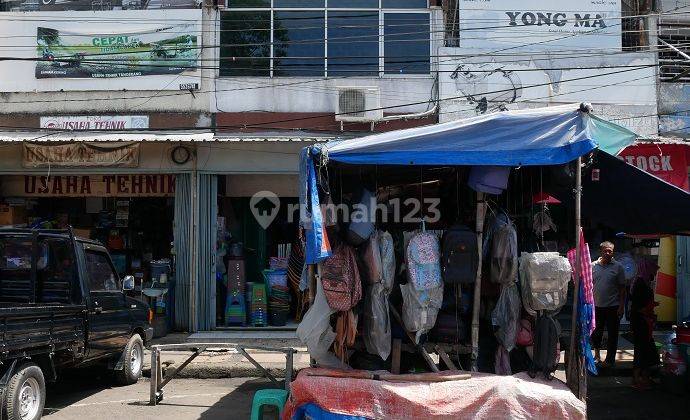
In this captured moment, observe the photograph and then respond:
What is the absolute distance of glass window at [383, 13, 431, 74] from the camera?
44.2 ft

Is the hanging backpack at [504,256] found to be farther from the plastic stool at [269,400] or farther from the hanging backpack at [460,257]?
the plastic stool at [269,400]

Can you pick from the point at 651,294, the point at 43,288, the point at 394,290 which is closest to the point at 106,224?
the point at 43,288

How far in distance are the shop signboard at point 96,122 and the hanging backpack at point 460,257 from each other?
8673mm

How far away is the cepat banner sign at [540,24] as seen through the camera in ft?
44.1

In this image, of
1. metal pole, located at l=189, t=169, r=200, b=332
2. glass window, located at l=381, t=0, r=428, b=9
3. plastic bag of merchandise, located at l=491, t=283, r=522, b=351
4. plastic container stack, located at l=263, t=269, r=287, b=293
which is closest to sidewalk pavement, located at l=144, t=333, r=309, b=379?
metal pole, located at l=189, t=169, r=200, b=332

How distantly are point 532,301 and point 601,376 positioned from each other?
4643mm

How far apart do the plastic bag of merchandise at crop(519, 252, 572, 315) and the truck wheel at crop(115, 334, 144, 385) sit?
565cm

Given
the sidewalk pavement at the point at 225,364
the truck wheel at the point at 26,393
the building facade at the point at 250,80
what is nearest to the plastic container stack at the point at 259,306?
the building facade at the point at 250,80

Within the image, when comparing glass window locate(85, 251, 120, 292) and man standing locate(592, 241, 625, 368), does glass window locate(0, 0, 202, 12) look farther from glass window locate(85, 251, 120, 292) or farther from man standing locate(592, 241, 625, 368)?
man standing locate(592, 241, 625, 368)

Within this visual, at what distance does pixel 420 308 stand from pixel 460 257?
585mm

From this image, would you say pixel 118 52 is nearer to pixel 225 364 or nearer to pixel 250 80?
pixel 250 80

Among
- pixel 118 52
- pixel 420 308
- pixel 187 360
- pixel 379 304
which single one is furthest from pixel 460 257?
pixel 118 52

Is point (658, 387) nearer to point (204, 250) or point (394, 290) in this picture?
point (394, 290)

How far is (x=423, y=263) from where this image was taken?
616cm
